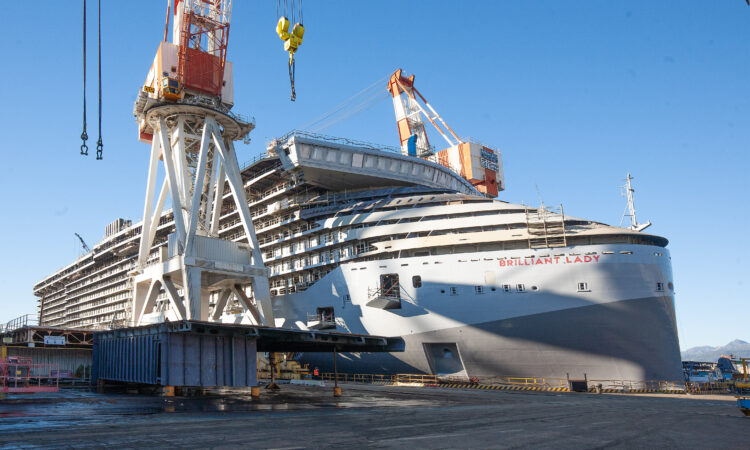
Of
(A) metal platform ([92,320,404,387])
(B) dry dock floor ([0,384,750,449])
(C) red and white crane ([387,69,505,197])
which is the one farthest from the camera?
(C) red and white crane ([387,69,505,197])

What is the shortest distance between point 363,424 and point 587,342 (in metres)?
22.8

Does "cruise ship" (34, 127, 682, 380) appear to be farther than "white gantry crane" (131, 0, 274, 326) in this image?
No

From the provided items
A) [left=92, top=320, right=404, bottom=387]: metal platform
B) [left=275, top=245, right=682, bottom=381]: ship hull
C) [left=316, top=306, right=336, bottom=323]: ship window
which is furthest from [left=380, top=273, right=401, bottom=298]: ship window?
[left=92, top=320, right=404, bottom=387]: metal platform

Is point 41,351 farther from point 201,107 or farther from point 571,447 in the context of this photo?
point 571,447

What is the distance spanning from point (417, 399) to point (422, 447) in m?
15.1

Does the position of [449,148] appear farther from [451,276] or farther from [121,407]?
[121,407]

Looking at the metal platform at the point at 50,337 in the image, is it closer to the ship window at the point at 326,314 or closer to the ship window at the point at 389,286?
the ship window at the point at 326,314

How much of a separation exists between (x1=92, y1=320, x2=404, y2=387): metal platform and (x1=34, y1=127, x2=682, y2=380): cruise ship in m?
8.86

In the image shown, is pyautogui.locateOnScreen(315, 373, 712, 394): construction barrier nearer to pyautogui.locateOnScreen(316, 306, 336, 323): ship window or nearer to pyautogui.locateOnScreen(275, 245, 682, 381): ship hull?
pyautogui.locateOnScreen(275, 245, 682, 381): ship hull

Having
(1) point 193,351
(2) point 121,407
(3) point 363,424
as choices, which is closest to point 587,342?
(3) point 363,424

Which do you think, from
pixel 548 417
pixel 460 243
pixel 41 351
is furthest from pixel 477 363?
pixel 41 351

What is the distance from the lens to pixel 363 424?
55.4ft

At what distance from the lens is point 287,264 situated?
52906 millimetres

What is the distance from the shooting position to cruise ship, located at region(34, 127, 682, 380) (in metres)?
34.7
